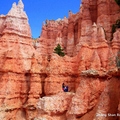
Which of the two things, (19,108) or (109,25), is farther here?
(109,25)

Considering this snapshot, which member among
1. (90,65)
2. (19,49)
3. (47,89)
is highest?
(19,49)

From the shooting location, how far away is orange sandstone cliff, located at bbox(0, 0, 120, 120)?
10.5 m

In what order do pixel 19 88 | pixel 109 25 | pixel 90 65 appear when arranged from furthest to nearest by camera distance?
pixel 109 25 → pixel 19 88 → pixel 90 65

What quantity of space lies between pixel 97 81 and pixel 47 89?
12.4m

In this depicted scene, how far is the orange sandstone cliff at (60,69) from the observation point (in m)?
10.5

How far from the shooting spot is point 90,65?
837 inches

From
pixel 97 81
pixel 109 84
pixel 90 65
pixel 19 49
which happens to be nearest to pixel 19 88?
pixel 19 49

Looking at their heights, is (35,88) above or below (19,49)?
below

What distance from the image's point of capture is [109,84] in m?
8.73

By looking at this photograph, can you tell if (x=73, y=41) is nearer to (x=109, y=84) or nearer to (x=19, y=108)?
(x=19, y=108)

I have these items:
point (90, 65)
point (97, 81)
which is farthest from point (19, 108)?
point (97, 81)

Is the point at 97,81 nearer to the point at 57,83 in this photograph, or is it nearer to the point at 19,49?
the point at 57,83

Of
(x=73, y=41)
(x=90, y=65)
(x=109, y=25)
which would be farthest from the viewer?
(x=73, y=41)

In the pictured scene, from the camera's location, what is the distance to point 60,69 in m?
22.8
